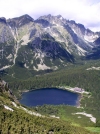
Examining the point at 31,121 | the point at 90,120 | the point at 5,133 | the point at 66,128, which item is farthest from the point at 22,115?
the point at 90,120

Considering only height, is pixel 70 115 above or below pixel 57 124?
below

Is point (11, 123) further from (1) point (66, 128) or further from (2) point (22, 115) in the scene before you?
(1) point (66, 128)

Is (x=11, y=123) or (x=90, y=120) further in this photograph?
(x=90, y=120)

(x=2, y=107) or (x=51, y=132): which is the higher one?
(x=2, y=107)

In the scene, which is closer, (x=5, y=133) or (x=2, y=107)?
(x=5, y=133)

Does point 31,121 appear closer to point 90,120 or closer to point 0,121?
point 0,121

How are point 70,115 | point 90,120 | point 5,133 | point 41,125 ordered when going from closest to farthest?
point 5,133 → point 41,125 → point 90,120 → point 70,115

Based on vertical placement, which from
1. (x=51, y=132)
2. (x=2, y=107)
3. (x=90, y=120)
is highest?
(x=2, y=107)

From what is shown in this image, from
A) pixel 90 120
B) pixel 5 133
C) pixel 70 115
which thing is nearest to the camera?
pixel 5 133

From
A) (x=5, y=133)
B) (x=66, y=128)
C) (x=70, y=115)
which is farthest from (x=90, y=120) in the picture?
(x=5, y=133)
